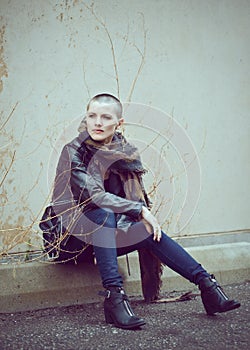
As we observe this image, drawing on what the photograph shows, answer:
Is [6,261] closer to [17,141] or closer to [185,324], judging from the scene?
[17,141]

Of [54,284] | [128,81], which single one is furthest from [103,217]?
[128,81]

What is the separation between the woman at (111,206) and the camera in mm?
3082

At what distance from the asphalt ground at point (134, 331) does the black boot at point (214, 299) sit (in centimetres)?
8

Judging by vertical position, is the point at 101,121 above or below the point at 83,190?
above

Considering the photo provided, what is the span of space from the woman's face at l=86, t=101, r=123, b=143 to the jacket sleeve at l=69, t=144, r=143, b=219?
17 cm

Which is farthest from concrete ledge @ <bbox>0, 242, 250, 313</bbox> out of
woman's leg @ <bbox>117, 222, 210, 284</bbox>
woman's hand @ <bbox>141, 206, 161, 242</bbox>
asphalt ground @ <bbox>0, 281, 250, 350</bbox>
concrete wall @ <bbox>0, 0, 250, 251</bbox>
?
woman's hand @ <bbox>141, 206, 161, 242</bbox>

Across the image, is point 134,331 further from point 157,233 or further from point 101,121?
point 101,121

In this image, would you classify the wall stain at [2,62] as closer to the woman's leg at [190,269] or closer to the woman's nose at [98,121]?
the woman's nose at [98,121]

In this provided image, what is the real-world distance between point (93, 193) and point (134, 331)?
0.82m

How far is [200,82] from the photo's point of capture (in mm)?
4535

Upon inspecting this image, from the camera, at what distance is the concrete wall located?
13.3 ft

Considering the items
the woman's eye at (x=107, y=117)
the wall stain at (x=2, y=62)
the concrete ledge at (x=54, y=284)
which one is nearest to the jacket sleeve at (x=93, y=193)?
the woman's eye at (x=107, y=117)

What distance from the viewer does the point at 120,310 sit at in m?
2.95

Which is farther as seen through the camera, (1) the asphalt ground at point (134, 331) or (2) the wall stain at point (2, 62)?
(2) the wall stain at point (2, 62)
